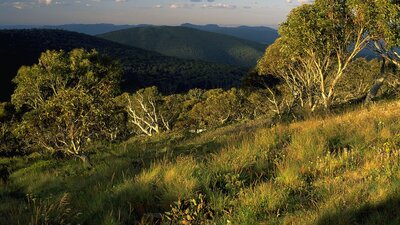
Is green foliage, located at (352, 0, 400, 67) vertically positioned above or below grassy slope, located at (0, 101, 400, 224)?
above

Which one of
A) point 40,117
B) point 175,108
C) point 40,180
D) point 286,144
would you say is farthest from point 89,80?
point 175,108

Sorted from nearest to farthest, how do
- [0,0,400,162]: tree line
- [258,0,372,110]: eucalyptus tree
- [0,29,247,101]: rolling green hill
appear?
[0,0,400,162]: tree line, [258,0,372,110]: eucalyptus tree, [0,29,247,101]: rolling green hill

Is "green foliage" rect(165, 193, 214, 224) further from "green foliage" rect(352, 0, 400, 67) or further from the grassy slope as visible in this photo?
"green foliage" rect(352, 0, 400, 67)

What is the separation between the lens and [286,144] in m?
8.74

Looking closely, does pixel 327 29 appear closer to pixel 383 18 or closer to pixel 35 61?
pixel 383 18

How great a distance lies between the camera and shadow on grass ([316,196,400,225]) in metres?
4.08

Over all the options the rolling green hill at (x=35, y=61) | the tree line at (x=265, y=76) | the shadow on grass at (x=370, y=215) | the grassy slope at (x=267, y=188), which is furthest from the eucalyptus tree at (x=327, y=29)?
the rolling green hill at (x=35, y=61)

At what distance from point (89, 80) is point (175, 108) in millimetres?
33064

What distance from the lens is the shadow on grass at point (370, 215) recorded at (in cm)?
408

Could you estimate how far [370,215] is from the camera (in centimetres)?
425

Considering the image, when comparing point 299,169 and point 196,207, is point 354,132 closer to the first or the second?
point 299,169

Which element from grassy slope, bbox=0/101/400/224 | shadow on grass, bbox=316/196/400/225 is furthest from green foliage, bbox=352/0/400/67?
shadow on grass, bbox=316/196/400/225

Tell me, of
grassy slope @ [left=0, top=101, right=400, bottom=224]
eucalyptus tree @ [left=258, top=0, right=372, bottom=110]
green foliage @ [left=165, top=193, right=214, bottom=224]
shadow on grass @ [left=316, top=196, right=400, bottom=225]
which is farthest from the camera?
eucalyptus tree @ [left=258, top=0, right=372, bottom=110]

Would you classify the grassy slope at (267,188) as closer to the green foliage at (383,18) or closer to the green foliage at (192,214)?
the green foliage at (192,214)
